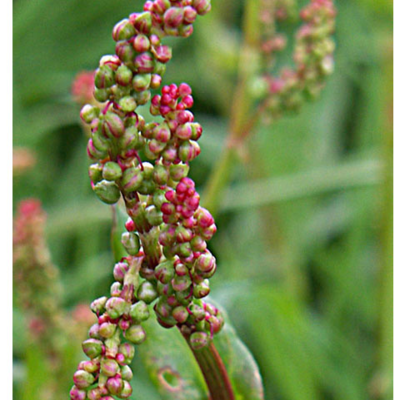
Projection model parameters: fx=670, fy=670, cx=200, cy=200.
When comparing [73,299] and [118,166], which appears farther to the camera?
[73,299]

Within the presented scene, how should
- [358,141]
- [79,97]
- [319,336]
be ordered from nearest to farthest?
[79,97], [319,336], [358,141]

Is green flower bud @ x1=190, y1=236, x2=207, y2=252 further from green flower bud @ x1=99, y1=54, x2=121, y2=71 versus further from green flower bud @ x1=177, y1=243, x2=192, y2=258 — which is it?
green flower bud @ x1=99, y1=54, x2=121, y2=71

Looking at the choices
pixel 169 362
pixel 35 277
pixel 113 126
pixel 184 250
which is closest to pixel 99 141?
pixel 113 126

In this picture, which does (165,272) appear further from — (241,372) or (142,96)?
(241,372)

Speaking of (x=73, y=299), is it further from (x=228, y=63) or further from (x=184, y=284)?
(x=184, y=284)

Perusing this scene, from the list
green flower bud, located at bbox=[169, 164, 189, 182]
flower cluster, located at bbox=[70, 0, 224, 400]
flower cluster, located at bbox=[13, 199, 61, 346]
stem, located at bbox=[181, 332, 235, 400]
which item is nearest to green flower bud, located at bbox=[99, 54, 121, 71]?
flower cluster, located at bbox=[70, 0, 224, 400]

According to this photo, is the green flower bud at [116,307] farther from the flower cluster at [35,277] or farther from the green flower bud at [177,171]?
the flower cluster at [35,277]

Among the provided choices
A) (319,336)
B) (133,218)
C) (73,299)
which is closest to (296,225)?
(319,336)
